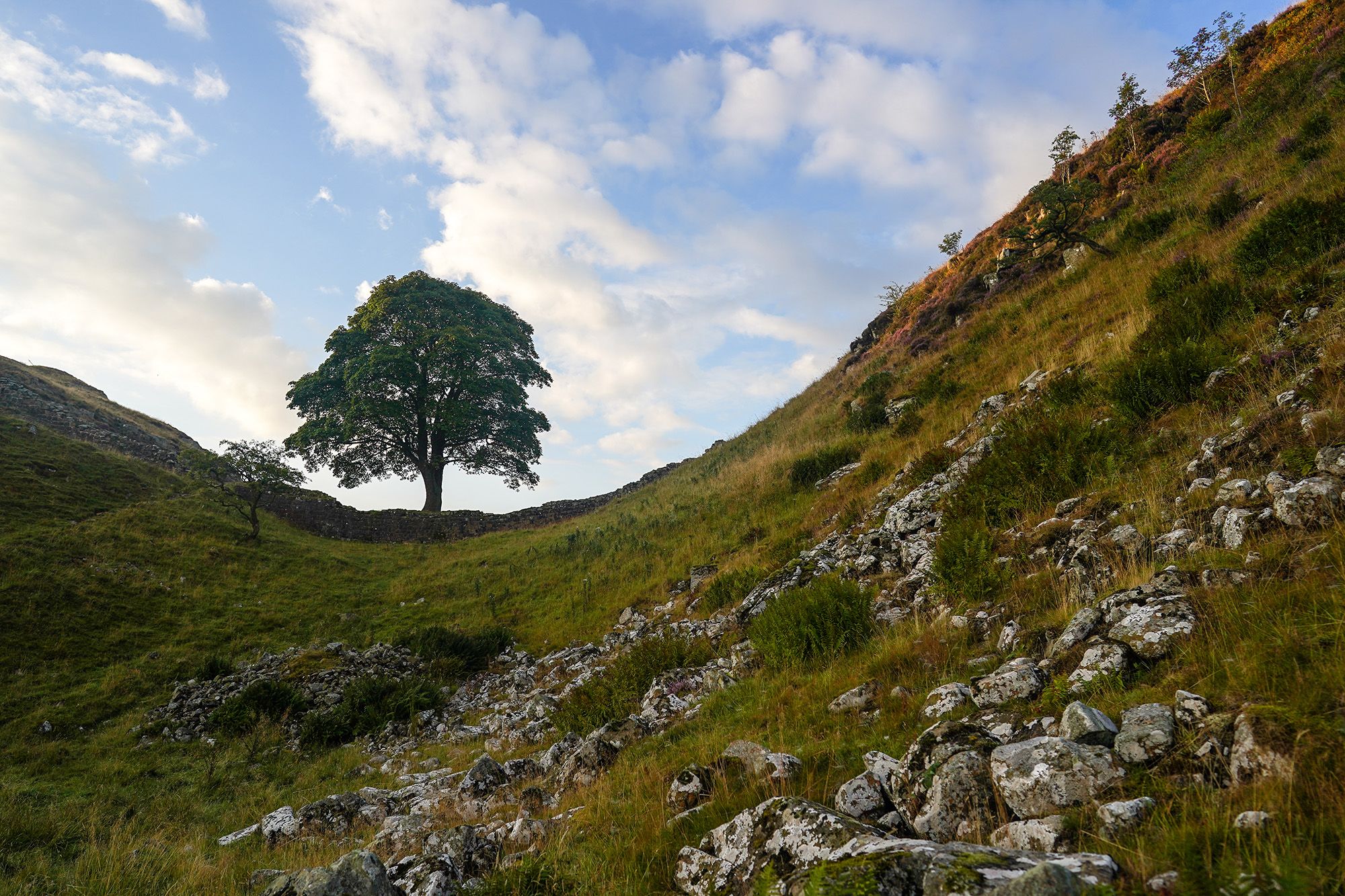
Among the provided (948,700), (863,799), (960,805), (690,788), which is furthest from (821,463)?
(960,805)

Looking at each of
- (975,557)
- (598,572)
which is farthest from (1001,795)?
(598,572)

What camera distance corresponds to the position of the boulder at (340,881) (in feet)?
10.9

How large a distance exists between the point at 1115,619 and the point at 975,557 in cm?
226

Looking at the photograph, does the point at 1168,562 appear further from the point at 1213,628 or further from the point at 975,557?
the point at 975,557

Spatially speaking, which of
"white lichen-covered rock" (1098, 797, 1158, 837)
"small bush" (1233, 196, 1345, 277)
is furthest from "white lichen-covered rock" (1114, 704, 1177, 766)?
"small bush" (1233, 196, 1345, 277)

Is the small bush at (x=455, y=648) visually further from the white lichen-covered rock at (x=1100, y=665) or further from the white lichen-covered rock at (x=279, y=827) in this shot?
the white lichen-covered rock at (x=1100, y=665)

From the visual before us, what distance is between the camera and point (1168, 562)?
435 cm

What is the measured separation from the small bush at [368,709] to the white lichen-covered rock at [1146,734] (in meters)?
11.5

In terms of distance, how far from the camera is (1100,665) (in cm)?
349

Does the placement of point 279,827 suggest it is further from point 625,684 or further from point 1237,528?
point 1237,528

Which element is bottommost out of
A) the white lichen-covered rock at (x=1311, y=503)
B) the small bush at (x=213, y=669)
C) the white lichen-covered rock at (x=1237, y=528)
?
the small bush at (x=213, y=669)

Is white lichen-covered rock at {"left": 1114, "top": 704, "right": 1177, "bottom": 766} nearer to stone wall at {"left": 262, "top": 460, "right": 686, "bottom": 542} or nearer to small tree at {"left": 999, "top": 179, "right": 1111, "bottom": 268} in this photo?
small tree at {"left": 999, "top": 179, "right": 1111, "bottom": 268}

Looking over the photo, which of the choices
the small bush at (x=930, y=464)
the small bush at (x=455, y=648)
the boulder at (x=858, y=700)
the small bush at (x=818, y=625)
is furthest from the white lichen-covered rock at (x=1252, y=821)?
the small bush at (x=455, y=648)

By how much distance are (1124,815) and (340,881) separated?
163 inches
